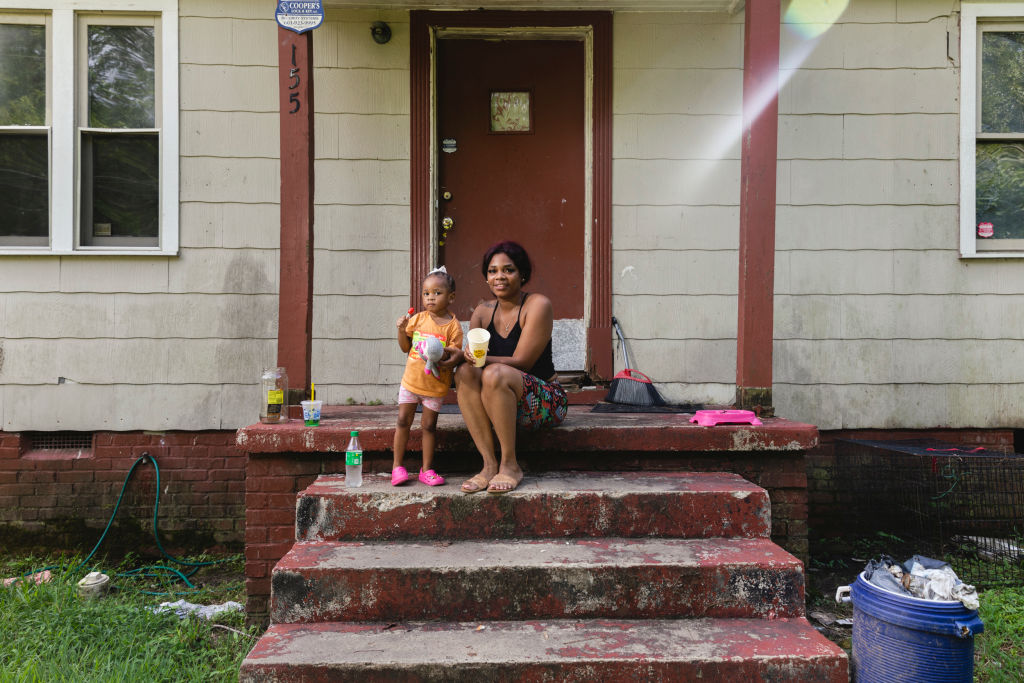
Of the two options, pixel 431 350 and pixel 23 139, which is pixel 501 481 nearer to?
pixel 431 350

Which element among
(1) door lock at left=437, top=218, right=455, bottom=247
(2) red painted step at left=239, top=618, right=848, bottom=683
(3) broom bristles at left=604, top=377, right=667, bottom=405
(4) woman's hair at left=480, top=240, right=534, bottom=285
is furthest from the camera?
(1) door lock at left=437, top=218, right=455, bottom=247

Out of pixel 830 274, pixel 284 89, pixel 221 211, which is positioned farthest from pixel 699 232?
pixel 221 211

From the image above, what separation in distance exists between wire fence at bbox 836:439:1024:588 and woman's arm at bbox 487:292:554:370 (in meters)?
2.44

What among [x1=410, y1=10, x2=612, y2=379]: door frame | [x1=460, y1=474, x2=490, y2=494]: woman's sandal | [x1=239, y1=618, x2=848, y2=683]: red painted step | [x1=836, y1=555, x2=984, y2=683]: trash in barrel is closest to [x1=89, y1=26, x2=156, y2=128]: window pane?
[x1=410, y1=10, x2=612, y2=379]: door frame

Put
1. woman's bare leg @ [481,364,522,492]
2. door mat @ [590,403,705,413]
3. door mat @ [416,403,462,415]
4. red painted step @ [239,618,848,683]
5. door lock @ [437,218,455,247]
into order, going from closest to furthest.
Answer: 1. red painted step @ [239,618,848,683]
2. woman's bare leg @ [481,364,522,492]
3. door mat @ [416,403,462,415]
4. door mat @ [590,403,705,413]
5. door lock @ [437,218,455,247]

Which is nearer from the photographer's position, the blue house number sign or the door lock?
the blue house number sign

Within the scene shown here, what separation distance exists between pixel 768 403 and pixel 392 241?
109 inches

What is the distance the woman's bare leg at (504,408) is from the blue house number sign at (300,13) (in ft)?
7.37

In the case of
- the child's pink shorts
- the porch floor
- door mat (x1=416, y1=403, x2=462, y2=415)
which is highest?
the child's pink shorts

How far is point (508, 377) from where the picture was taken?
311cm

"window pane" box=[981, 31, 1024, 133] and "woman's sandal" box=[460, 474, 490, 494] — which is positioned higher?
"window pane" box=[981, 31, 1024, 133]

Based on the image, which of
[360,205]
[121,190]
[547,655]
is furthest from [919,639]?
[121,190]

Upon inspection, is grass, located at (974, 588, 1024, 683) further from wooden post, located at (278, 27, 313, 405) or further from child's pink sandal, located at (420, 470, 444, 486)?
wooden post, located at (278, 27, 313, 405)

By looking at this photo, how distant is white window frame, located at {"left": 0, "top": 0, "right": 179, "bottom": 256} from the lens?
450 cm
